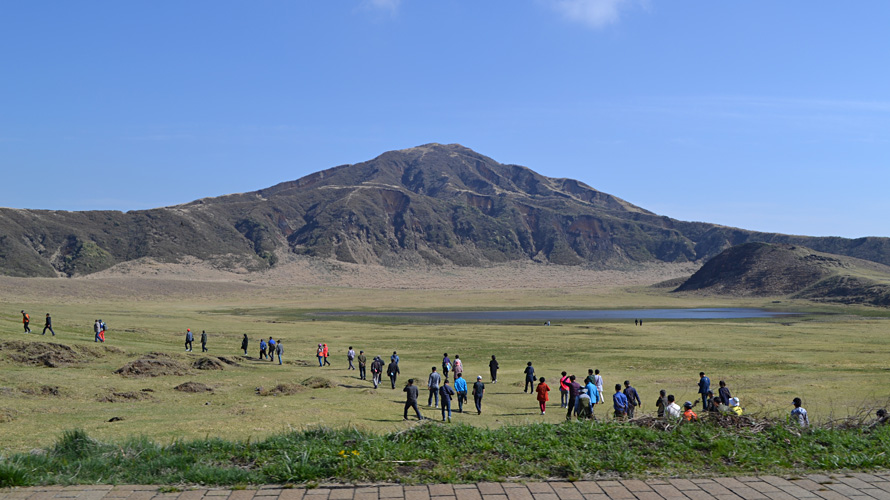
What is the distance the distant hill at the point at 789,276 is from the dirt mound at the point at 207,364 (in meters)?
116

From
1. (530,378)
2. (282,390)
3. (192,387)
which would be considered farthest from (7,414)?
(530,378)

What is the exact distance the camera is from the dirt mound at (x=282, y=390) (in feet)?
73.9

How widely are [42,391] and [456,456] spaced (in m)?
16.6

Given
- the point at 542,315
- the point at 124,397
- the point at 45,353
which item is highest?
the point at 45,353

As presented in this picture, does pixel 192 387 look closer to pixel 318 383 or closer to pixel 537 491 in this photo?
pixel 318 383

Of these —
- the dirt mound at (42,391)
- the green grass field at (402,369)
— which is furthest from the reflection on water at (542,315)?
the dirt mound at (42,391)

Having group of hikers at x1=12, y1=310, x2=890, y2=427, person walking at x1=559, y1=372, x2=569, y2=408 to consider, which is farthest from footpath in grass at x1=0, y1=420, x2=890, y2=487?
person walking at x1=559, y1=372, x2=569, y2=408

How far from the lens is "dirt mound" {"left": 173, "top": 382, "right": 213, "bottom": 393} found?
73.9 ft

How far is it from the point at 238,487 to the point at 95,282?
128m

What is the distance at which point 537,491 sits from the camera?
8.95m

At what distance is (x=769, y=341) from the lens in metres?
50.7

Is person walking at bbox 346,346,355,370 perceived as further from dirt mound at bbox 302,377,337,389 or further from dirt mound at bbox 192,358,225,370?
dirt mound at bbox 192,358,225,370

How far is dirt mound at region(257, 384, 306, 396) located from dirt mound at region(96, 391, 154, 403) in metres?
3.91

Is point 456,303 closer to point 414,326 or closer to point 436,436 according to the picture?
point 414,326
